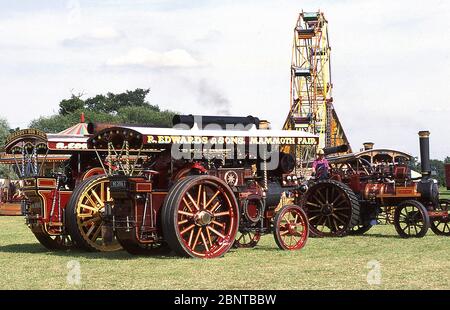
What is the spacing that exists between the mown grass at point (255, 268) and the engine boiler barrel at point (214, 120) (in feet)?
6.19

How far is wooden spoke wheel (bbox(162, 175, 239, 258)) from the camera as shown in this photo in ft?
35.4

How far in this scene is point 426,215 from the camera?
1423 centimetres

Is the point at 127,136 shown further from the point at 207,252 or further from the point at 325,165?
the point at 325,165

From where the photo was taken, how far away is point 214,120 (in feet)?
40.1

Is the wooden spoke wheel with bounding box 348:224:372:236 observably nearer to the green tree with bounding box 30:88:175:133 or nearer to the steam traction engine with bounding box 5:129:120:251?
the steam traction engine with bounding box 5:129:120:251

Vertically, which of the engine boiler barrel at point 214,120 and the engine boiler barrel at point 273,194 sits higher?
the engine boiler barrel at point 214,120

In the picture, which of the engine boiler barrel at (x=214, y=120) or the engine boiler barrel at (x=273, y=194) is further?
the engine boiler barrel at (x=273, y=194)

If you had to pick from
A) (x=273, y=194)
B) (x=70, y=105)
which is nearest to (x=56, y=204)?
(x=273, y=194)

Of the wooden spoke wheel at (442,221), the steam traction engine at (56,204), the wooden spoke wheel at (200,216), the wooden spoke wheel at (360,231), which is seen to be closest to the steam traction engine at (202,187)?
the wooden spoke wheel at (200,216)

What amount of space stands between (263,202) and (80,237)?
9.09 ft

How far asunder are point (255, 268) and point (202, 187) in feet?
5.79

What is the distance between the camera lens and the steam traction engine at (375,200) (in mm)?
14789

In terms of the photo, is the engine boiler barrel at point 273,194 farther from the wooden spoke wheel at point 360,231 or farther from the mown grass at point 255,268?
the wooden spoke wheel at point 360,231

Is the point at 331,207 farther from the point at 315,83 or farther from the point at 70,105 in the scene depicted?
the point at 70,105
